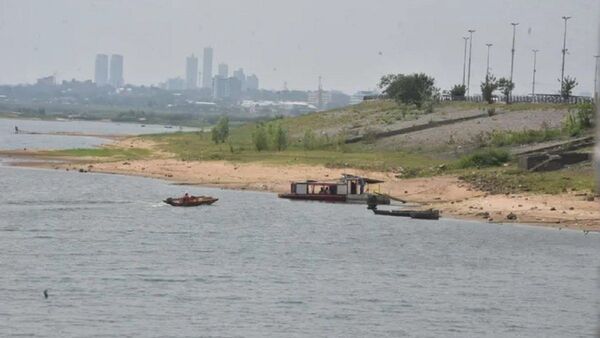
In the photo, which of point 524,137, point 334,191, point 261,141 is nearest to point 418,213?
point 334,191

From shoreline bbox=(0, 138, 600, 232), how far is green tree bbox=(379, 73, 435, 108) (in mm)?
32019

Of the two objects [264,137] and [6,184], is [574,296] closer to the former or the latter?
[6,184]

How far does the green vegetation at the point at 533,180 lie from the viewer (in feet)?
254

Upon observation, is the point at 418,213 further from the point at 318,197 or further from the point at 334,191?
the point at 334,191

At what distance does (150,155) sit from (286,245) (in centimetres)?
6625

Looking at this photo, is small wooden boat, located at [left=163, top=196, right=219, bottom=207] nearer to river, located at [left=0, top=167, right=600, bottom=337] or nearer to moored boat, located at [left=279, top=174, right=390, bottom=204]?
river, located at [left=0, top=167, right=600, bottom=337]

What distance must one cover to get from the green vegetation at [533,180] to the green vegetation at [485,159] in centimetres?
397

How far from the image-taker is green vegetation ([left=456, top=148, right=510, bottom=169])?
296 feet

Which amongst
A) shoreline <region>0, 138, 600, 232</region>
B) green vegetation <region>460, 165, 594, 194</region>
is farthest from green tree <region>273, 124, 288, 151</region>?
green vegetation <region>460, 165, 594, 194</region>

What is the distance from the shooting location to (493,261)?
58.2 m

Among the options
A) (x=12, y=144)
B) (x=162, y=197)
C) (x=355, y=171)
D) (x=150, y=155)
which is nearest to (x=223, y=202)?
(x=162, y=197)

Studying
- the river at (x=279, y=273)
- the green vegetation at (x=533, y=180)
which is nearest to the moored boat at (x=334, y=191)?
the river at (x=279, y=273)

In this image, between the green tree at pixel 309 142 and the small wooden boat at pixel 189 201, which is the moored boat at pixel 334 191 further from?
the green tree at pixel 309 142

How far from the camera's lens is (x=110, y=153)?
12681 centimetres
